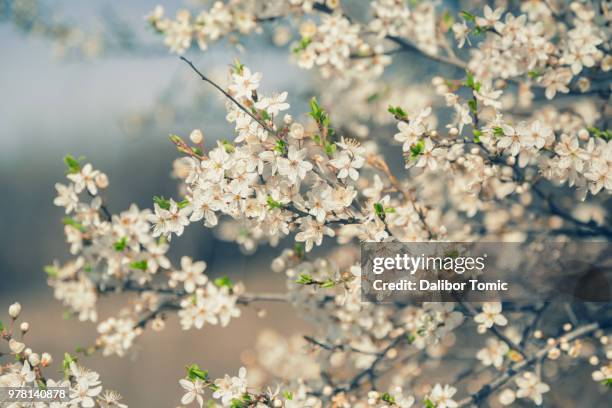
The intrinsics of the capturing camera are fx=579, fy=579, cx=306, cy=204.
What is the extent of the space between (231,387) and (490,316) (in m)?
1.21

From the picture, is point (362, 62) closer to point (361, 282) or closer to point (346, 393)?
point (361, 282)

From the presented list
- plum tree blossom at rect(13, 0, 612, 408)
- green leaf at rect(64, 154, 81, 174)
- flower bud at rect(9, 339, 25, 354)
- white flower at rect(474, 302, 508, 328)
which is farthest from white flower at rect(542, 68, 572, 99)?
flower bud at rect(9, 339, 25, 354)

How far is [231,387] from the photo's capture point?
242 cm

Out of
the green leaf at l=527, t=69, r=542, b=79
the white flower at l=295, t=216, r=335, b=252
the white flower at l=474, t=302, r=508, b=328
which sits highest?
the green leaf at l=527, t=69, r=542, b=79

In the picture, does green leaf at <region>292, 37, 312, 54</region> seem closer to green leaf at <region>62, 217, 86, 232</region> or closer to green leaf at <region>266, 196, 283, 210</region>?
green leaf at <region>266, 196, 283, 210</region>

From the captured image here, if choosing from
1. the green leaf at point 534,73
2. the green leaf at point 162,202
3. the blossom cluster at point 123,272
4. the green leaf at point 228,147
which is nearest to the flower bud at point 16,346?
the blossom cluster at point 123,272

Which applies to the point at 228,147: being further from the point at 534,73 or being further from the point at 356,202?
the point at 534,73

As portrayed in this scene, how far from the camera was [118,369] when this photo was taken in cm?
897

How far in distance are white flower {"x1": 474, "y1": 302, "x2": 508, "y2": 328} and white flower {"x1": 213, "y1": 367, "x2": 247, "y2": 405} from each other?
3.56ft

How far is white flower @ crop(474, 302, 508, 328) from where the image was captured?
2648mm

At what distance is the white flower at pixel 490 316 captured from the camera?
2648 mm

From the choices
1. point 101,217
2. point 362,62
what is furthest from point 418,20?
point 101,217

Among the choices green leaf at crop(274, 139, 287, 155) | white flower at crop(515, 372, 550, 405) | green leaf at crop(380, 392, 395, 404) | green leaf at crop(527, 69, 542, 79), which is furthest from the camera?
green leaf at crop(527, 69, 542, 79)

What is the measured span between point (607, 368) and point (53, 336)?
10222mm
